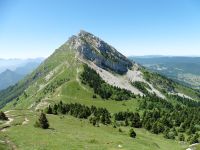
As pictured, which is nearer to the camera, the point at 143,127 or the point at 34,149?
the point at 34,149

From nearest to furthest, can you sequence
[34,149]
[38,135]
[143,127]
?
[34,149]
[38,135]
[143,127]

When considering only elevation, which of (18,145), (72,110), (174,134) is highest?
(18,145)

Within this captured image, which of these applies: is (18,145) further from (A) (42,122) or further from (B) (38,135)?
(A) (42,122)

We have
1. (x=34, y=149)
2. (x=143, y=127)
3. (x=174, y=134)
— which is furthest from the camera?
(x=143, y=127)

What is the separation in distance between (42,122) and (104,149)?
30247mm

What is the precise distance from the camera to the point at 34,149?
62.7m

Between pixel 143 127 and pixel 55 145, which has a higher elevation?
pixel 55 145

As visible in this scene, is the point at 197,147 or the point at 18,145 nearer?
the point at 18,145

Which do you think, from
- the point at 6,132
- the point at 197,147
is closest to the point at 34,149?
the point at 6,132

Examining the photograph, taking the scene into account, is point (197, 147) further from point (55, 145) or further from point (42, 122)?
point (42, 122)

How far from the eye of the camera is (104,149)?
Answer: 69188mm

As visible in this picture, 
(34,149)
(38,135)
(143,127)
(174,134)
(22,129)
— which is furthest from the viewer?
(143,127)

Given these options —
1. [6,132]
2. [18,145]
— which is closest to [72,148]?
[18,145]

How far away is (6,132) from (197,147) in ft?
166
